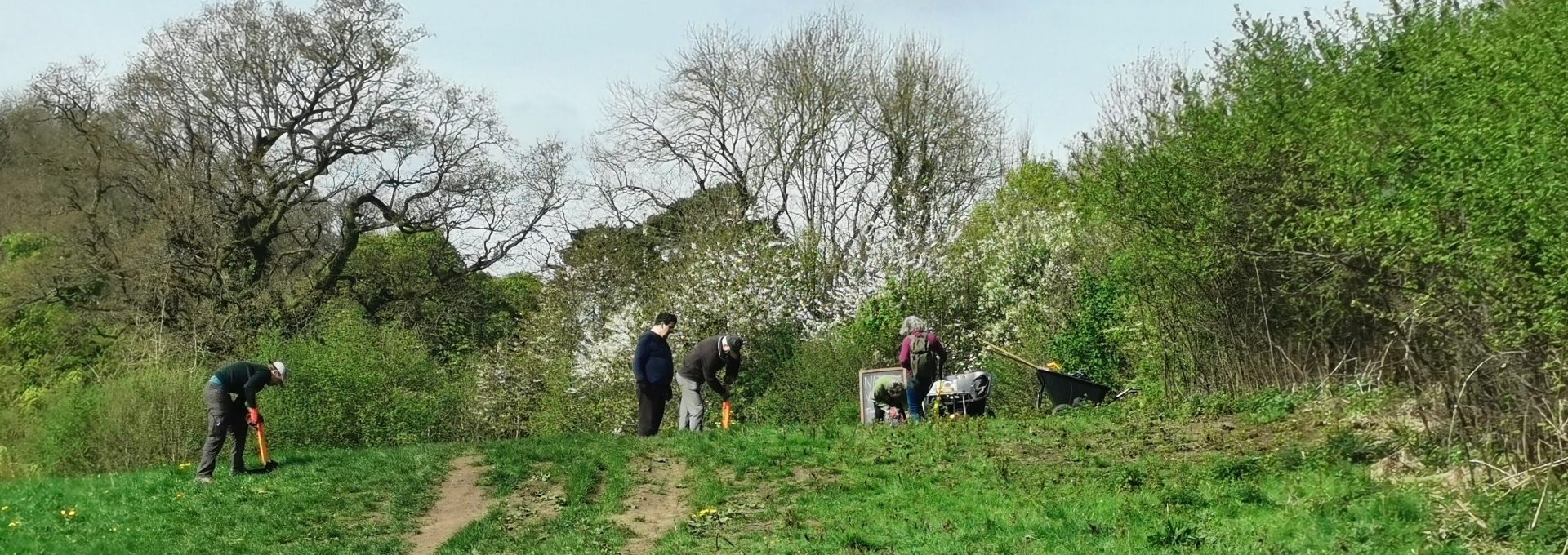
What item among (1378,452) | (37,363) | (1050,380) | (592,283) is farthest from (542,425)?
(1378,452)

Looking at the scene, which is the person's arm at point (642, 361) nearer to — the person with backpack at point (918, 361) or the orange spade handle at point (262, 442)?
the person with backpack at point (918, 361)

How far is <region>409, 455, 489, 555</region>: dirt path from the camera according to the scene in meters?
10.8

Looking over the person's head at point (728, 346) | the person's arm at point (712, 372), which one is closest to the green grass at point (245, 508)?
the person's arm at point (712, 372)

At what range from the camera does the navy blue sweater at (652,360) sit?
15.1m

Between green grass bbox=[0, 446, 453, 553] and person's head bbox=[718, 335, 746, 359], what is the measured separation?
3490 millimetres

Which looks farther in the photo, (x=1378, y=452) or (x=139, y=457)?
(x=139, y=457)

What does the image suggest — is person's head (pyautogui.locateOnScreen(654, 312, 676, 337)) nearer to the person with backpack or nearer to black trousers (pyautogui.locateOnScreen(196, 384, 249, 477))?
the person with backpack

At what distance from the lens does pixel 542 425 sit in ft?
94.1

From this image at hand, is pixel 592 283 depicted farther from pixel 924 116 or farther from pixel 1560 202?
pixel 1560 202

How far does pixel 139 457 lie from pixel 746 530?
14.3 meters

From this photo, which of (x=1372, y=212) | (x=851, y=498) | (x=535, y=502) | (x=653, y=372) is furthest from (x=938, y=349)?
(x=1372, y=212)

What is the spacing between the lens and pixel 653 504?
→ 37.1 ft

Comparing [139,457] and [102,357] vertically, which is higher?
[102,357]

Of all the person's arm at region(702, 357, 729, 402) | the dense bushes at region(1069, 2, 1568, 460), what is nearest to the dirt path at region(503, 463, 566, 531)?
the person's arm at region(702, 357, 729, 402)
